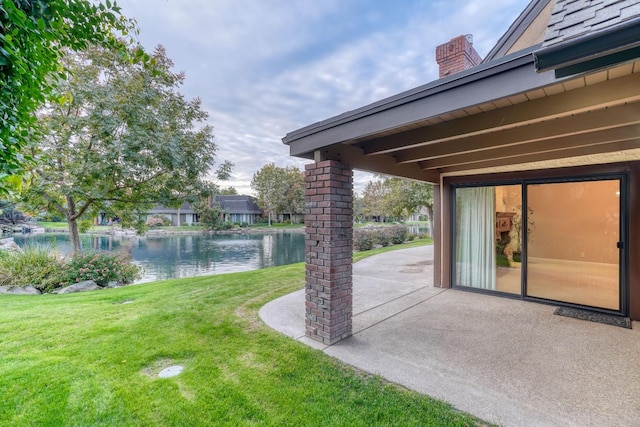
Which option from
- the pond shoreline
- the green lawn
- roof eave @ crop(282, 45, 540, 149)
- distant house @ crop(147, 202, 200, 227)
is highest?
roof eave @ crop(282, 45, 540, 149)

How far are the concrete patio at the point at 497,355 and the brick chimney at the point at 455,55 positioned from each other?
15.7 ft

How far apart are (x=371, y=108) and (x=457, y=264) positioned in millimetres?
4274

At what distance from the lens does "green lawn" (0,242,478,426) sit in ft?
6.97

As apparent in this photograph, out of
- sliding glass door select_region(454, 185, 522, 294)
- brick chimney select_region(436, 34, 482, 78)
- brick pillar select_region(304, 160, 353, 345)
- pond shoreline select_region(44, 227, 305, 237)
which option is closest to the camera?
brick pillar select_region(304, 160, 353, 345)

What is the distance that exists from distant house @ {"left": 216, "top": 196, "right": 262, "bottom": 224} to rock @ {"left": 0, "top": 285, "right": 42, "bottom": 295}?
111ft

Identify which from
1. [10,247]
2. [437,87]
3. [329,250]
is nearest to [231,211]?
[10,247]

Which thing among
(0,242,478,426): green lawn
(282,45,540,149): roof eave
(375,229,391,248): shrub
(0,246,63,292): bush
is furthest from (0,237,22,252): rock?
(375,229,391,248): shrub

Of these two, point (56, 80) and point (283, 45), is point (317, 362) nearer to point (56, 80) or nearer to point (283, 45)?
point (56, 80)

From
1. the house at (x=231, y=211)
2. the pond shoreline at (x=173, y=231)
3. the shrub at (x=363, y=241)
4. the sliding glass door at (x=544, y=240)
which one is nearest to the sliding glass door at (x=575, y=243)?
the sliding glass door at (x=544, y=240)

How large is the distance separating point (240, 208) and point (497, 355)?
135ft

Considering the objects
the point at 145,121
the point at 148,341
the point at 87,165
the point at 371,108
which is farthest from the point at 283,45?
the point at 148,341

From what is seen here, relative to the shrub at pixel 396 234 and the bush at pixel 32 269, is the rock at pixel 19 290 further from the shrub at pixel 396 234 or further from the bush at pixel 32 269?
the shrub at pixel 396 234

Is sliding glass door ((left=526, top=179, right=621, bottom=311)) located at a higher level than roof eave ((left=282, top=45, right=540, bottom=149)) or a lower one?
lower

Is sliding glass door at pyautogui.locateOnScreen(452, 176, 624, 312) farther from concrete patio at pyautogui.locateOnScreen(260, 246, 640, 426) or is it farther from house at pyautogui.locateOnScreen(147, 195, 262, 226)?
house at pyautogui.locateOnScreen(147, 195, 262, 226)
